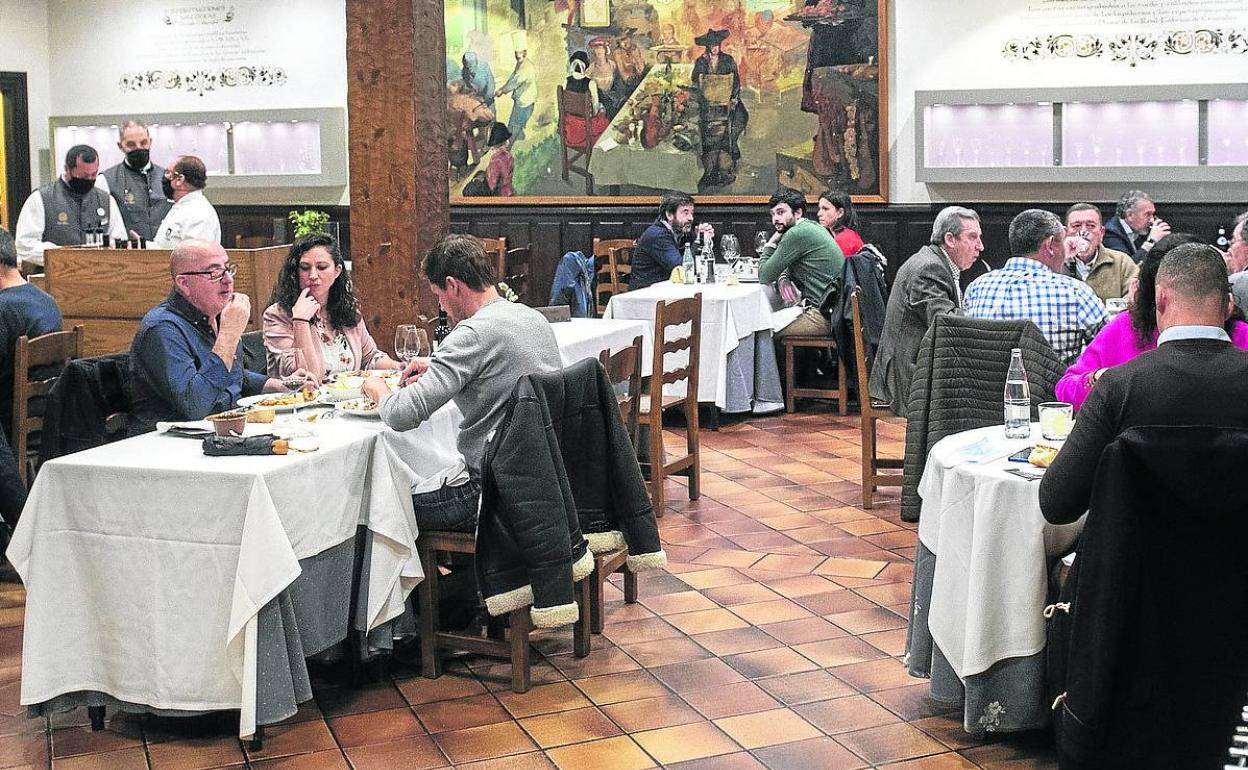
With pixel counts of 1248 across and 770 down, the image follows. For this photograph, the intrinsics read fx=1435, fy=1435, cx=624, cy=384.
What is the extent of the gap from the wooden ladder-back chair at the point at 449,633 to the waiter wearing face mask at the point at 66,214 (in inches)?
200

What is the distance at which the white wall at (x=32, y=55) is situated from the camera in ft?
41.3

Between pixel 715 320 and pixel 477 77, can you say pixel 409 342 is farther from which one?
pixel 477 77

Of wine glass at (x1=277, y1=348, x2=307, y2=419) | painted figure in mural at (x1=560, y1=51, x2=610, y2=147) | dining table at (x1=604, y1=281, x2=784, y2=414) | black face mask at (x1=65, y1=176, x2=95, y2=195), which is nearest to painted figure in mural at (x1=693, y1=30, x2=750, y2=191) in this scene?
painted figure in mural at (x1=560, y1=51, x2=610, y2=147)

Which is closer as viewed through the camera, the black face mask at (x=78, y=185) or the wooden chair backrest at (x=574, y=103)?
the black face mask at (x=78, y=185)

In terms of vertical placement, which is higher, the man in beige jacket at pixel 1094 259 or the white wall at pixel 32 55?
the white wall at pixel 32 55

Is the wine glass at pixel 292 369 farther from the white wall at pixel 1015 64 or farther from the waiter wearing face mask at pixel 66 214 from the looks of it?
the white wall at pixel 1015 64

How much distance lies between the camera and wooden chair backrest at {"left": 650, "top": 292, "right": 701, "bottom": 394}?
5.98 m

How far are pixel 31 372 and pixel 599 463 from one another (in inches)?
97.2

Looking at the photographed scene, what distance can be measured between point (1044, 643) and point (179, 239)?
6050 millimetres

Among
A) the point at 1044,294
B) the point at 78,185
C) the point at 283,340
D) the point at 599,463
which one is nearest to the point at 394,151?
the point at 283,340

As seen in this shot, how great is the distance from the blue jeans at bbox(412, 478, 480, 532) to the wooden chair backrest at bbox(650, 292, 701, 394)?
1.90m

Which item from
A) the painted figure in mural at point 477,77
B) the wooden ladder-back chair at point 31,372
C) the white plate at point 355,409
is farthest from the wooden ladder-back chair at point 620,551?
the painted figure in mural at point 477,77

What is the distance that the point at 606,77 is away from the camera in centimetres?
1141

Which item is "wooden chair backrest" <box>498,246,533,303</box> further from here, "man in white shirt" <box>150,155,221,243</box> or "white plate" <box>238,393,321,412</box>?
"white plate" <box>238,393,321,412</box>
